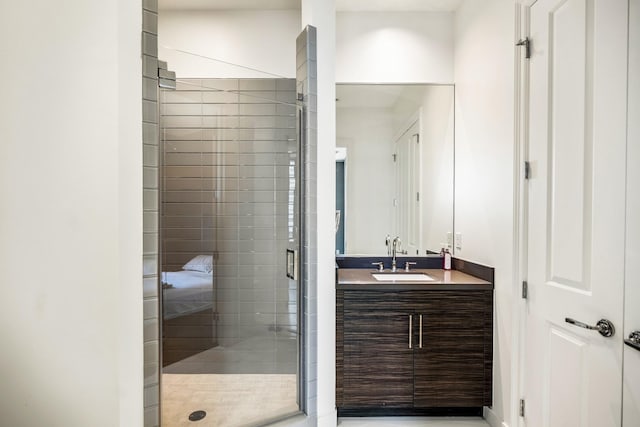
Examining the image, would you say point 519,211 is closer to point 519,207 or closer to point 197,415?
point 519,207

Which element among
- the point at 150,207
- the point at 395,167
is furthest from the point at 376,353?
the point at 150,207

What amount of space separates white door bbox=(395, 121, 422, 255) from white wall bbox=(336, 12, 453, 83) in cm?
45

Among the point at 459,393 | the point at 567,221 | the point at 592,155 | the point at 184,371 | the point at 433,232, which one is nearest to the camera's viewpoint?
the point at 592,155

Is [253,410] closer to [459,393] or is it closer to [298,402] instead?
[298,402]

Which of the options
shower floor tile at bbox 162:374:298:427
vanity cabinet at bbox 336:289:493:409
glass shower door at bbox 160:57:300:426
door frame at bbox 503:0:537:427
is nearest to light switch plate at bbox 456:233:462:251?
vanity cabinet at bbox 336:289:493:409

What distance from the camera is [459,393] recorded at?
6.98 feet

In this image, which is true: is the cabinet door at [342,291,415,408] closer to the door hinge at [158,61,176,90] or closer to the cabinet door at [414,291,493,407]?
the cabinet door at [414,291,493,407]

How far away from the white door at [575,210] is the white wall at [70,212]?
71.9 inches

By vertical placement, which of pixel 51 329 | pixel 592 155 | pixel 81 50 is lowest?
pixel 51 329

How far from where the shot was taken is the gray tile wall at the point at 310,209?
6.40 feet

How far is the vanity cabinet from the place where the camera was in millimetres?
2125

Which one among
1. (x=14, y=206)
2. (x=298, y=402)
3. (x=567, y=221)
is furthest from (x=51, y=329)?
(x=567, y=221)

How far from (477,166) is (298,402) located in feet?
6.29

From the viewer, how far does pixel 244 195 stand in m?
2.06
